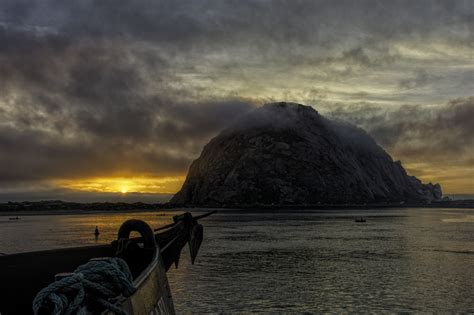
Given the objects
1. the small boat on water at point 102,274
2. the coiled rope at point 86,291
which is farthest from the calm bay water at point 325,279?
the coiled rope at point 86,291

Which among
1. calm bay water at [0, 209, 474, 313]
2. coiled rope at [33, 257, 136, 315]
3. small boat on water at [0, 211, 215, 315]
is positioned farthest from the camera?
calm bay water at [0, 209, 474, 313]

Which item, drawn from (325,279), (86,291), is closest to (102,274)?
(86,291)

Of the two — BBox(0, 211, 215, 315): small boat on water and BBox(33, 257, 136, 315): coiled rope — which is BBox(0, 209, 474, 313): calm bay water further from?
BBox(33, 257, 136, 315): coiled rope

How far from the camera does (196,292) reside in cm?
3566

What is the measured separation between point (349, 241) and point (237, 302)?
2097 inches

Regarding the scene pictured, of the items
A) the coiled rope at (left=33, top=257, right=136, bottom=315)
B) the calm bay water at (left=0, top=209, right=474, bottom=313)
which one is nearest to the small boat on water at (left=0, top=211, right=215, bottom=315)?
the coiled rope at (left=33, top=257, right=136, bottom=315)

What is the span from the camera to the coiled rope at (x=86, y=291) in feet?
16.0

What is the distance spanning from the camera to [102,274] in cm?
603

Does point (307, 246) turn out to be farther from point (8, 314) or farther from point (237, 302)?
point (8, 314)

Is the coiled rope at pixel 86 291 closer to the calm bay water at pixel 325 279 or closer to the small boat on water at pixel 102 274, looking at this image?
the small boat on water at pixel 102 274

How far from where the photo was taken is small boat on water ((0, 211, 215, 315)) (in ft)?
17.1

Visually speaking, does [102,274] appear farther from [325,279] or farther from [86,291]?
[325,279]

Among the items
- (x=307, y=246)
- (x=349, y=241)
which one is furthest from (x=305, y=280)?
(x=349, y=241)

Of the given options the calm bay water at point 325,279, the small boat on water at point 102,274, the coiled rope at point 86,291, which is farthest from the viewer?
the calm bay water at point 325,279
